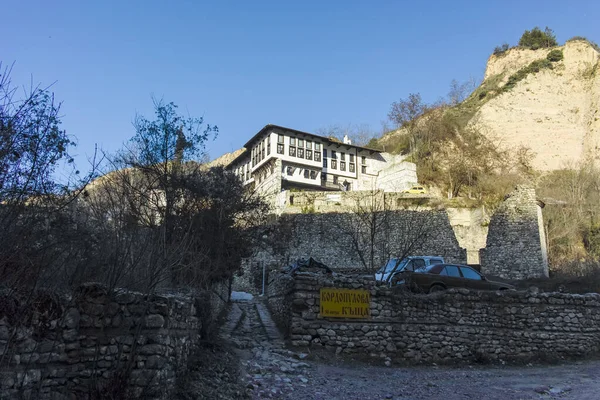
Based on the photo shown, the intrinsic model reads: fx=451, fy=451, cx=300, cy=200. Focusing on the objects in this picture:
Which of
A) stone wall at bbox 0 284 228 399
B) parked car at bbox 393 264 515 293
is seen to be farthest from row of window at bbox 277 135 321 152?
stone wall at bbox 0 284 228 399

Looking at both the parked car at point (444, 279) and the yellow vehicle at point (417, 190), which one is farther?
the yellow vehicle at point (417, 190)

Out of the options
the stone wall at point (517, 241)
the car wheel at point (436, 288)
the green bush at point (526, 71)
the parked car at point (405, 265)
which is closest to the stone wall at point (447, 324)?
the car wheel at point (436, 288)

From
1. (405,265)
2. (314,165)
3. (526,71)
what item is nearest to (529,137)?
(526,71)

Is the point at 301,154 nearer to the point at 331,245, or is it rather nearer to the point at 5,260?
the point at 331,245

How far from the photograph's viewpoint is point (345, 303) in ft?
38.3

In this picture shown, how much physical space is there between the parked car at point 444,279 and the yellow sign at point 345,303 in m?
2.12

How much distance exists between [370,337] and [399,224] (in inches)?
838

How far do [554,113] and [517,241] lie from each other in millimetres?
31558

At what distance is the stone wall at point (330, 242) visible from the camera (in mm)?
31453

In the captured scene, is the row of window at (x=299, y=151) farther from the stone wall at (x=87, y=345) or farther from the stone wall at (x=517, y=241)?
the stone wall at (x=87, y=345)

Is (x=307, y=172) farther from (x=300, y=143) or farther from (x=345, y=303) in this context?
(x=345, y=303)

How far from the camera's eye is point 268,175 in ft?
145

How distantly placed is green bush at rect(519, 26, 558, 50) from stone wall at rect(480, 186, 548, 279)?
138ft

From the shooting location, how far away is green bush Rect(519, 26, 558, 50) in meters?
62.6
